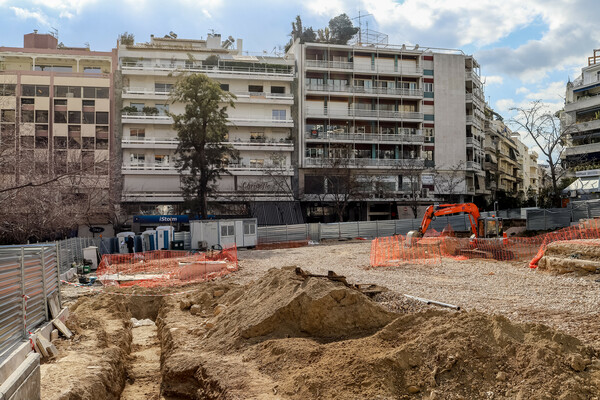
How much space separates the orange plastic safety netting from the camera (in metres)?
18.9

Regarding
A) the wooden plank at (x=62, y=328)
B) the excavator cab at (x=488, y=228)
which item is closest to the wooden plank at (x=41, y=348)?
the wooden plank at (x=62, y=328)

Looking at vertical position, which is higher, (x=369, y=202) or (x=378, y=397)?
(x=369, y=202)

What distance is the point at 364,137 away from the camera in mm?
50250

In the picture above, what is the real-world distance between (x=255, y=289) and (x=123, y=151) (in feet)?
129

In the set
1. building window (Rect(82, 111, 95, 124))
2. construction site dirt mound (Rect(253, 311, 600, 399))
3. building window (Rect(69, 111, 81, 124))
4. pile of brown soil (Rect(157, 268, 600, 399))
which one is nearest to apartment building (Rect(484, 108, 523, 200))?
building window (Rect(82, 111, 95, 124))

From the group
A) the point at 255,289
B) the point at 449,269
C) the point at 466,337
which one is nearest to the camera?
the point at 466,337

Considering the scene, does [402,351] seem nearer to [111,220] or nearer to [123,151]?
[111,220]

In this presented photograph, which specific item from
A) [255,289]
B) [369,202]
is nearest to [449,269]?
[255,289]

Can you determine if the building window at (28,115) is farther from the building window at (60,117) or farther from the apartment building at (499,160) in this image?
the apartment building at (499,160)

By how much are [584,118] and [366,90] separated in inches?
951

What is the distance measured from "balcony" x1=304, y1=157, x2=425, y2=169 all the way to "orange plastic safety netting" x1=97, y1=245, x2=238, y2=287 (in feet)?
76.0

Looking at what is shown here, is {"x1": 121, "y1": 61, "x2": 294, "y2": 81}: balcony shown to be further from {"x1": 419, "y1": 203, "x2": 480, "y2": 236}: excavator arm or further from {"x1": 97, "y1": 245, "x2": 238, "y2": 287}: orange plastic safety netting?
{"x1": 419, "y1": 203, "x2": 480, "y2": 236}: excavator arm

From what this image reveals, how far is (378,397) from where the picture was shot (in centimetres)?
634

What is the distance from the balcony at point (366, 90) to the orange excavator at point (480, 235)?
2679 cm
